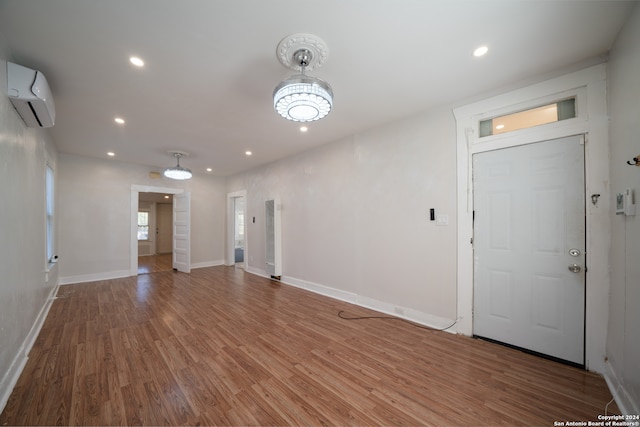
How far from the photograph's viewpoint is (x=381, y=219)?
3.41 metres

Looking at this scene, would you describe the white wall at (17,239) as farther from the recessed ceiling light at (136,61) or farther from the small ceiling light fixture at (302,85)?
the small ceiling light fixture at (302,85)

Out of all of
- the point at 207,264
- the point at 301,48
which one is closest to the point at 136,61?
the point at 301,48

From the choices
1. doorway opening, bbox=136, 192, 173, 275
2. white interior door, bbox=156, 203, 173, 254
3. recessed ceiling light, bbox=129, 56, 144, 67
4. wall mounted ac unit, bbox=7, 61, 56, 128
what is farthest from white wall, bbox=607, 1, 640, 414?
white interior door, bbox=156, 203, 173, 254

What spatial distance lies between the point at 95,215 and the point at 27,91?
4.30m

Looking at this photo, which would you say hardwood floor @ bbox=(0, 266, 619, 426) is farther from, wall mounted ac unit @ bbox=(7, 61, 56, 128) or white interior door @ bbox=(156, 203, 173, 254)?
white interior door @ bbox=(156, 203, 173, 254)

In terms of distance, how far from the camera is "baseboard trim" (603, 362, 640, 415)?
1511 mm

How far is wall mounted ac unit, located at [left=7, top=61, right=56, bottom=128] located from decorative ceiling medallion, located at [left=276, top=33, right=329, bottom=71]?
2.03 meters

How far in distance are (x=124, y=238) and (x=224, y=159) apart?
306 centimetres

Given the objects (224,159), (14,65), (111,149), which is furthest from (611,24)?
(111,149)

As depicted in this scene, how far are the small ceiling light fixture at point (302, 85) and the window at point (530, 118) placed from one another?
1920 millimetres

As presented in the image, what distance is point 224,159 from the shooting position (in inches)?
208

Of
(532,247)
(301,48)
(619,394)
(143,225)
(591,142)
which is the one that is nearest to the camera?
(619,394)

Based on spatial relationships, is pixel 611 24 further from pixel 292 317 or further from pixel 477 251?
pixel 292 317

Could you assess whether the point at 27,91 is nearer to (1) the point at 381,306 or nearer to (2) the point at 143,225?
(1) the point at 381,306
